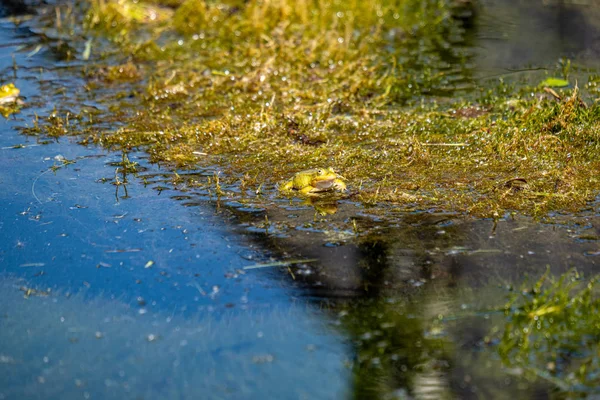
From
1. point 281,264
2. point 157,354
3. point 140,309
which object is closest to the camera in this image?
point 157,354

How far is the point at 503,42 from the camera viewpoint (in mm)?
7707

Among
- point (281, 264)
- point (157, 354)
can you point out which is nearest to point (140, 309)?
point (157, 354)

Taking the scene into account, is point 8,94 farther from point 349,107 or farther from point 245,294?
point 245,294

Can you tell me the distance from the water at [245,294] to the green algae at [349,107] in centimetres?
46

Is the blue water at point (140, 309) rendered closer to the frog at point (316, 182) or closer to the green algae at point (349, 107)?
the frog at point (316, 182)

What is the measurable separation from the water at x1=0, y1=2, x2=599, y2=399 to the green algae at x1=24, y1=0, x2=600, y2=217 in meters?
0.46

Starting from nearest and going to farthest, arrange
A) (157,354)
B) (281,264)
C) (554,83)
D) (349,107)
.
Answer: (157,354) < (281,264) < (349,107) < (554,83)

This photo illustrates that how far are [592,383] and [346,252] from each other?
4.74 ft

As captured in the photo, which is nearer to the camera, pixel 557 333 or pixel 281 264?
pixel 557 333

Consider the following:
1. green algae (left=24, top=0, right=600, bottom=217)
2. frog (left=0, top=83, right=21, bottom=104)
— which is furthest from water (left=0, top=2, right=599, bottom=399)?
frog (left=0, top=83, right=21, bottom=104)

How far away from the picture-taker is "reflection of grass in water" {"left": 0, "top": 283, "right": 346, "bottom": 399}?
295 cm

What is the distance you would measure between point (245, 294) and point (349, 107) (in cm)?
289

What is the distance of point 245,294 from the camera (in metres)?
3.56

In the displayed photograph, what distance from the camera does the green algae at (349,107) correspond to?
4.75m
